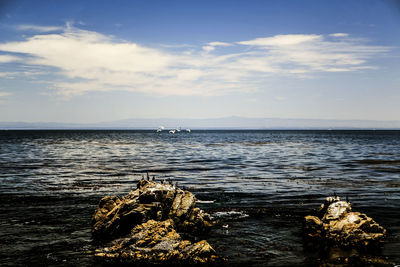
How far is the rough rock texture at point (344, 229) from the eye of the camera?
43.9 feet

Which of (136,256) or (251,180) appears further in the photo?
(251,180)

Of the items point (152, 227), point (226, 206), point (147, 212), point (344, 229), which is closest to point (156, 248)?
point (152, 227)

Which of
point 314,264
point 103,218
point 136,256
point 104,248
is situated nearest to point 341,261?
point 314,264

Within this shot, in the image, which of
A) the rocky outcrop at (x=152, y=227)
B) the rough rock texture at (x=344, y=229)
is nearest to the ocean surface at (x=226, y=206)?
the rough rock texture at (x=344, y=229)

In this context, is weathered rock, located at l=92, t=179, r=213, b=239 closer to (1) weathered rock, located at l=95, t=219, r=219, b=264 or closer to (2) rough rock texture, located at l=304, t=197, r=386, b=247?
(1) weathered rock, located at l=95, t=219, r=219, b=264

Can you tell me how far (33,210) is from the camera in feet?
62.5

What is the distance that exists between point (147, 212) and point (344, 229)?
8274mm

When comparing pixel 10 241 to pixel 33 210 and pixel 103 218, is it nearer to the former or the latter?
pixel 103 218

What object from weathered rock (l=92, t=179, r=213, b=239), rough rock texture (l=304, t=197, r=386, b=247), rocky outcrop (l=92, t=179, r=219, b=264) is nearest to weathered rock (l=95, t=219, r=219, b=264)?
rocky outcrop (l=92, t=179, r=219, b=264)

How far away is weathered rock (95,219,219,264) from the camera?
37.9 ft

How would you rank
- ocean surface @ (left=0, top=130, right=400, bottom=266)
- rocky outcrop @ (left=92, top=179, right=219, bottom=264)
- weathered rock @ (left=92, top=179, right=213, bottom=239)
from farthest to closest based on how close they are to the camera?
weathered rock @ (left=92, top=179, right=213, bottom=239) < ocean surface @ (left=0, top=130, right=400, bottom=266) < rocky outcrop @ (left=92, top=179, right=219, bottom=264)

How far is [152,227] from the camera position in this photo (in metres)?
13.0

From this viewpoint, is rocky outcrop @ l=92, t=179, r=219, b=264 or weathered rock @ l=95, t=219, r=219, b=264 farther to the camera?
rocky outcrop @ l=92, t=179, r=219, b=264

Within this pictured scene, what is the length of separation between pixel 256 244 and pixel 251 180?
17.6m
